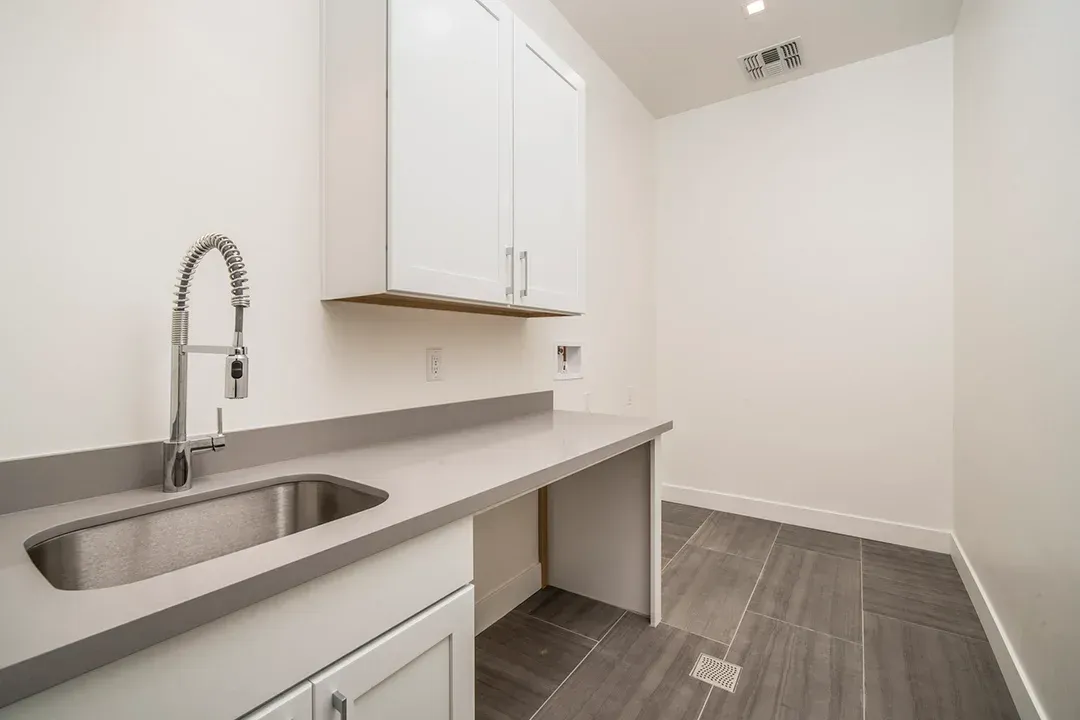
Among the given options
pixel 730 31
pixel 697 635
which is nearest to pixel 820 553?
pixel 697 635

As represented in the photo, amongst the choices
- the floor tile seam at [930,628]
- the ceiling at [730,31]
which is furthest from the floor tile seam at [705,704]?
the ceiling at [730,31]

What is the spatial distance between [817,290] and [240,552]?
3054 millimetres

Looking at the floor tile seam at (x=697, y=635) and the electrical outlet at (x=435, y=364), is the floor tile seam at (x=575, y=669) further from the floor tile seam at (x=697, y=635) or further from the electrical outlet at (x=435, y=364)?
the electrical outlet at (x=435, y=364)

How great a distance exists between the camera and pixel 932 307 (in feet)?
8.29

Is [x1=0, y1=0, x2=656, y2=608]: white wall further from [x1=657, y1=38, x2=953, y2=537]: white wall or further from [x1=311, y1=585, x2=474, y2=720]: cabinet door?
[x1=657, y1=38, x2=953, y2=537]: white wall

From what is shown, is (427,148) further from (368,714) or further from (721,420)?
(721,420)

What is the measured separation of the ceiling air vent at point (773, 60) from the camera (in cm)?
259

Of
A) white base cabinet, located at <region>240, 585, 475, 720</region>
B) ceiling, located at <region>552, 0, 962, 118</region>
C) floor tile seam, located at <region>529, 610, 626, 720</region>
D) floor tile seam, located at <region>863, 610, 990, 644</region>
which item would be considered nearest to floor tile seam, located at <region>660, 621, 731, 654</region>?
floor tile seam, located at <region>529, 610, 626, 720</region>

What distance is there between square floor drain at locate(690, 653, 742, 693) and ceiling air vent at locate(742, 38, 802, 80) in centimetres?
290

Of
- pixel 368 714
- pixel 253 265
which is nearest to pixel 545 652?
pixel 368 714

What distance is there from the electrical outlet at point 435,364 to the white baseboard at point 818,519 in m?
2.22

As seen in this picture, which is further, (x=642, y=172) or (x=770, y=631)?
(x=642, y=172)

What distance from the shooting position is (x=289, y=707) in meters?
0.66

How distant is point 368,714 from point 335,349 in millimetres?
906
